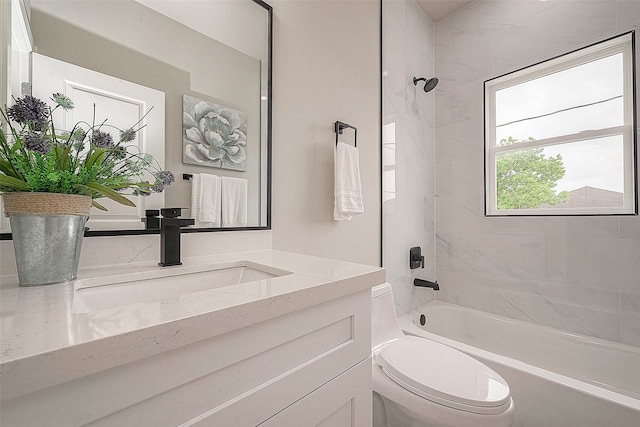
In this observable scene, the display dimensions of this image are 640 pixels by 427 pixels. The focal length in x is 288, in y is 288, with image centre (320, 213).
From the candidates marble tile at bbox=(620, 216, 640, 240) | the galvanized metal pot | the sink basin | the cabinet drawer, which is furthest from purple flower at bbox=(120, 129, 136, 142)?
marble tile at bbox=(620, 216, 640, 240)

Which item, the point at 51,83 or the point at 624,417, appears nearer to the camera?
the point at 51,83

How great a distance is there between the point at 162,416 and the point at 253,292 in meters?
0.23

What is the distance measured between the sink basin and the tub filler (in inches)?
34.0

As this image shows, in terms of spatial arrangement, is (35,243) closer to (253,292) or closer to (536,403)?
(253,292)

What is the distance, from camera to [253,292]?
1.89 ft

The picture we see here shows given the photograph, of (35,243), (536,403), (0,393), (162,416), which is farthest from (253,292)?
(536,403)

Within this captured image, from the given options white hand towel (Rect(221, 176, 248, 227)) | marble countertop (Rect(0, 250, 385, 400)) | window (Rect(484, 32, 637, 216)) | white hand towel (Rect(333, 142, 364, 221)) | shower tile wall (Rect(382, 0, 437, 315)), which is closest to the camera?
marble countertop (Rect(0, 250, 385, 400))

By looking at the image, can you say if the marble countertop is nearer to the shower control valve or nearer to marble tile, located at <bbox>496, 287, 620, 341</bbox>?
the shower control valve

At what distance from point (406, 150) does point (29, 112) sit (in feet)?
6.54

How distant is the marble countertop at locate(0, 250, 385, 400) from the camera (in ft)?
1.07

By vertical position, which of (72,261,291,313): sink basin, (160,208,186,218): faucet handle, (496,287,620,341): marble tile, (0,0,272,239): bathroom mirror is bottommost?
(496,287,620,341): marble tile

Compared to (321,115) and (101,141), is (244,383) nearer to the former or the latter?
(101,141)

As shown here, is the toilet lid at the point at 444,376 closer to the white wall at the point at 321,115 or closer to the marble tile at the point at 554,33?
the white wall at the point at 321,115

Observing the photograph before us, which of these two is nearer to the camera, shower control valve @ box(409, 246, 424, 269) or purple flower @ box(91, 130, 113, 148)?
purple flower @ box(91, 130, 113, 148)
